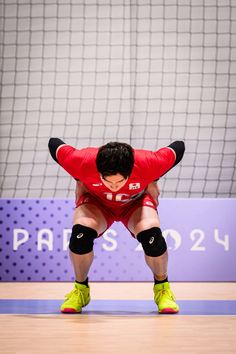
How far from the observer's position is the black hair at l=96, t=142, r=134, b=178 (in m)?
3.21

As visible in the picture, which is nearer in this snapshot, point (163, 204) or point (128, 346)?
point (128, 346)

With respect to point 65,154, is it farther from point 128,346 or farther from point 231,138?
point 231,138

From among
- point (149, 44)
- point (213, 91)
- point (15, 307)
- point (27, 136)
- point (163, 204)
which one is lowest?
point (15, 307)

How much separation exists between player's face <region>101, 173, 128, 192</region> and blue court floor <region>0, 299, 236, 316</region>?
0.61 meters

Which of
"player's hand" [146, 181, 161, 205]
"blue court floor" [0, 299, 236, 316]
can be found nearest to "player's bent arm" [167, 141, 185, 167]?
"player's hand" [146, 181, 161, 205]

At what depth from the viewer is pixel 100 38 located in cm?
686

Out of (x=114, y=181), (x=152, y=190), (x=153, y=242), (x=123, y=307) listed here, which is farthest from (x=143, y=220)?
(x=123, y=307)

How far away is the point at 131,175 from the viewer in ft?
11.2

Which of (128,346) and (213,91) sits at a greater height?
(213,91)

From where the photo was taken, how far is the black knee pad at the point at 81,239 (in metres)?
3.43

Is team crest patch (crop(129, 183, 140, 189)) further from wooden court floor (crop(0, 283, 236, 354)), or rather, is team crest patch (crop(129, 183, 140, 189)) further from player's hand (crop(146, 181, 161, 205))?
wooden court floor (crop(0, 283, 236, 354))

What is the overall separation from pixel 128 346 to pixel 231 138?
14.4ft

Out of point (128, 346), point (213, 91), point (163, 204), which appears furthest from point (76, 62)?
point (128, 346)

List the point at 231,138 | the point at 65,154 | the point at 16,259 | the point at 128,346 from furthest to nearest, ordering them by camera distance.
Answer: the point at 231,138 < the point at 16,259 < the point at 65,154 < the point at 128,346
